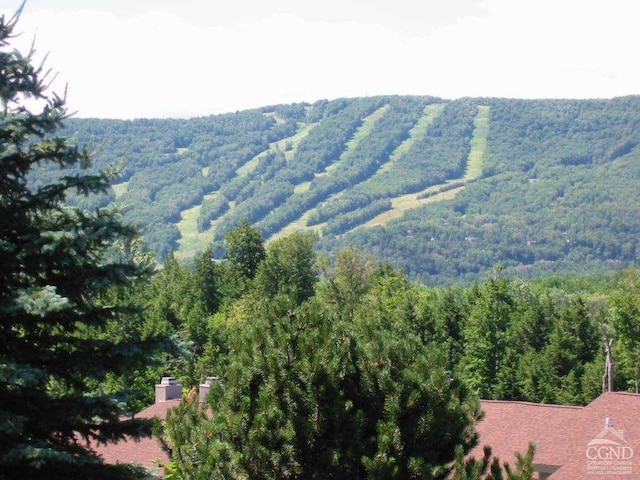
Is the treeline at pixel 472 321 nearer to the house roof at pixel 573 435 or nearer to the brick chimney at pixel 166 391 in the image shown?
the brick chimney at pixel 166 391

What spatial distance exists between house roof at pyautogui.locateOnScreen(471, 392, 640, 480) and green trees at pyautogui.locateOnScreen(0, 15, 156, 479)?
616 inches

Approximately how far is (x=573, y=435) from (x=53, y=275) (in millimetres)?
18885

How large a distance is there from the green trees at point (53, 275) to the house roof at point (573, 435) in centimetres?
1564

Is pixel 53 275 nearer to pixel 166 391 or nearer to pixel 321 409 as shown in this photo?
pixel 321 409

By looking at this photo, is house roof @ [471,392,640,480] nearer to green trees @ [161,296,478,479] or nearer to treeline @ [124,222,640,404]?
green trees @ [161,296,478,479]

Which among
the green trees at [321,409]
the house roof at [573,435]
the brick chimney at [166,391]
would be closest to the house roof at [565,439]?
the house roof at [573,435]

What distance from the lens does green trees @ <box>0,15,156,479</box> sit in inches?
476

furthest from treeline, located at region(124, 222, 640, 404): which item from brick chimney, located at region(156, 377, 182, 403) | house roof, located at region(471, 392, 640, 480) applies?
house roof, located at region(471, 392, 640, 480)

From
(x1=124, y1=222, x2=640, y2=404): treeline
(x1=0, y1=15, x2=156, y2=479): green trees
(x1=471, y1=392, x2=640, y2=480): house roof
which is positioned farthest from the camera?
(x1=124, y1=222, x2=640, y2=404): treeline

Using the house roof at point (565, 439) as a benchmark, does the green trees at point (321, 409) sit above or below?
above

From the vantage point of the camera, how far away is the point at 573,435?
90.7 feet

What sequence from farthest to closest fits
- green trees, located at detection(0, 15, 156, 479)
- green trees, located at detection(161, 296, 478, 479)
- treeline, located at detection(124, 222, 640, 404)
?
1. treeline, located at detection(124, 222, 640, 404)
2. green trees, located at detection(161, 296, 478, 479)
3. green trees, located at detection(0, 15, 156, 479)

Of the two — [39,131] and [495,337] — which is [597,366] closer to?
[495,337]

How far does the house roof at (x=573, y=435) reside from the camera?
25.2 m
